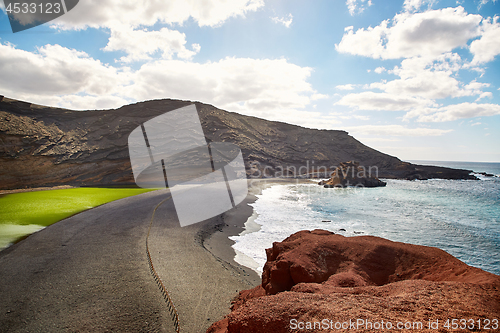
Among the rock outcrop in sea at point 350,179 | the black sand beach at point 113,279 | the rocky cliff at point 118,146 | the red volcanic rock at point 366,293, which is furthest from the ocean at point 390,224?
the rocky cliff at point 118,146

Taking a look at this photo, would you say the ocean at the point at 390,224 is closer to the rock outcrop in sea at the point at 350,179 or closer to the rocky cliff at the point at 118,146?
the rock outcrop in sea at the point at 350,179

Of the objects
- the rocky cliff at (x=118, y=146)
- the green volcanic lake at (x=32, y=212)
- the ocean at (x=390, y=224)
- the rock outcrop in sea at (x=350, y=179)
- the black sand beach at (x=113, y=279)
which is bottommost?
the ocean at (x=390, y=224)

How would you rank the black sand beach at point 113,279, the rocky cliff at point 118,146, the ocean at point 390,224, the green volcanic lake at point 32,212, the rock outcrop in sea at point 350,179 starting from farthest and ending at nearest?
the rock outcrop in sea at point 350,179, the rocky cliff at point 118,146, the ocean at point 390,224, the green volcanic lake at point 32,212, the black sand beach at point 113,279

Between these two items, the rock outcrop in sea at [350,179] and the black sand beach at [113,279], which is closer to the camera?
the black sand beach at [113,279]

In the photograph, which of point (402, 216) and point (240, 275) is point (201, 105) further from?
point (240, 275)

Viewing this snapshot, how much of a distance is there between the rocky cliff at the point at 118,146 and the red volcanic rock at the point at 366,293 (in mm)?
38199

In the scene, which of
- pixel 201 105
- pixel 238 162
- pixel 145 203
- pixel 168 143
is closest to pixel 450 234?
pixel 145 203

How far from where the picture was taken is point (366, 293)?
135 inches

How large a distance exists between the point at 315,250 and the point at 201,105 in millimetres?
60837

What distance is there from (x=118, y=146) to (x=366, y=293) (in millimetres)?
45714

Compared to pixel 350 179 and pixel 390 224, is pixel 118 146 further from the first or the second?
pixel 390 224

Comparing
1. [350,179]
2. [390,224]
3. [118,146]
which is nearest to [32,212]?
[390,224]

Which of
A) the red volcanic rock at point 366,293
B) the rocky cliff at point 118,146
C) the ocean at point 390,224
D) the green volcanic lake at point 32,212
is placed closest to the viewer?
the red volcanic rock at point 366,293

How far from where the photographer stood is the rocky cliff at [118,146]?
33.3 metres
